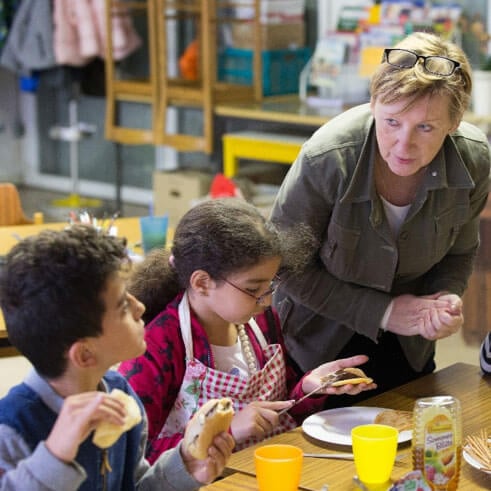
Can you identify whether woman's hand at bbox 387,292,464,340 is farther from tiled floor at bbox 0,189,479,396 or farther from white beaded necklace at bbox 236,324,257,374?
tiled floor at bbox 0,189,479,396

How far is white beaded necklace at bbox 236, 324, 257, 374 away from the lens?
2236mm

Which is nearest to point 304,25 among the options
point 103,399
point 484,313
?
point 484,313

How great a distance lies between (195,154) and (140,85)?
0.86m

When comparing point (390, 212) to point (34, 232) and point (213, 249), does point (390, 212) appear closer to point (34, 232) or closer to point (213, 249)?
point (213, 249)

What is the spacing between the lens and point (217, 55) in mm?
6723

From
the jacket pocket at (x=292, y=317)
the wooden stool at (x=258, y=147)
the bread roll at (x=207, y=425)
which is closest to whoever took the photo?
the bread roll at (x=207, y=425)

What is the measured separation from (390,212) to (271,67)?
4187 millimetres

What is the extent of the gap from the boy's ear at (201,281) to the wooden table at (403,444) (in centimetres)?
32

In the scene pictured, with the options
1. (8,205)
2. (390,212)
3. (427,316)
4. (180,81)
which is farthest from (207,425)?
(180,81)

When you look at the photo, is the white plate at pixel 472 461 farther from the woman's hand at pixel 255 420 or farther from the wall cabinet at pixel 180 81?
the wall cabinet at pixel 180 81

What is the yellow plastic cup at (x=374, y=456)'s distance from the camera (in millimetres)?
1809

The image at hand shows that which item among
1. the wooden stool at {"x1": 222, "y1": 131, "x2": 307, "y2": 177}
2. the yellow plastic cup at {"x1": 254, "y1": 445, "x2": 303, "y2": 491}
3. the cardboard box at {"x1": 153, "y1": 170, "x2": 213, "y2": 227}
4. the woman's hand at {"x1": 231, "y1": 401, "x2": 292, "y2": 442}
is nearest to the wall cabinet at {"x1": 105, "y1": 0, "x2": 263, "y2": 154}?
the cardboard box at {"x1": 153, "y1": 170, "x2": 213, "y2": 227}

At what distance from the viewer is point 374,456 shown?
181 centimetres

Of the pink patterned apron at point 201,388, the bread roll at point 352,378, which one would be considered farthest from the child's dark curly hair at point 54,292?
the bread roll at point 352,378
